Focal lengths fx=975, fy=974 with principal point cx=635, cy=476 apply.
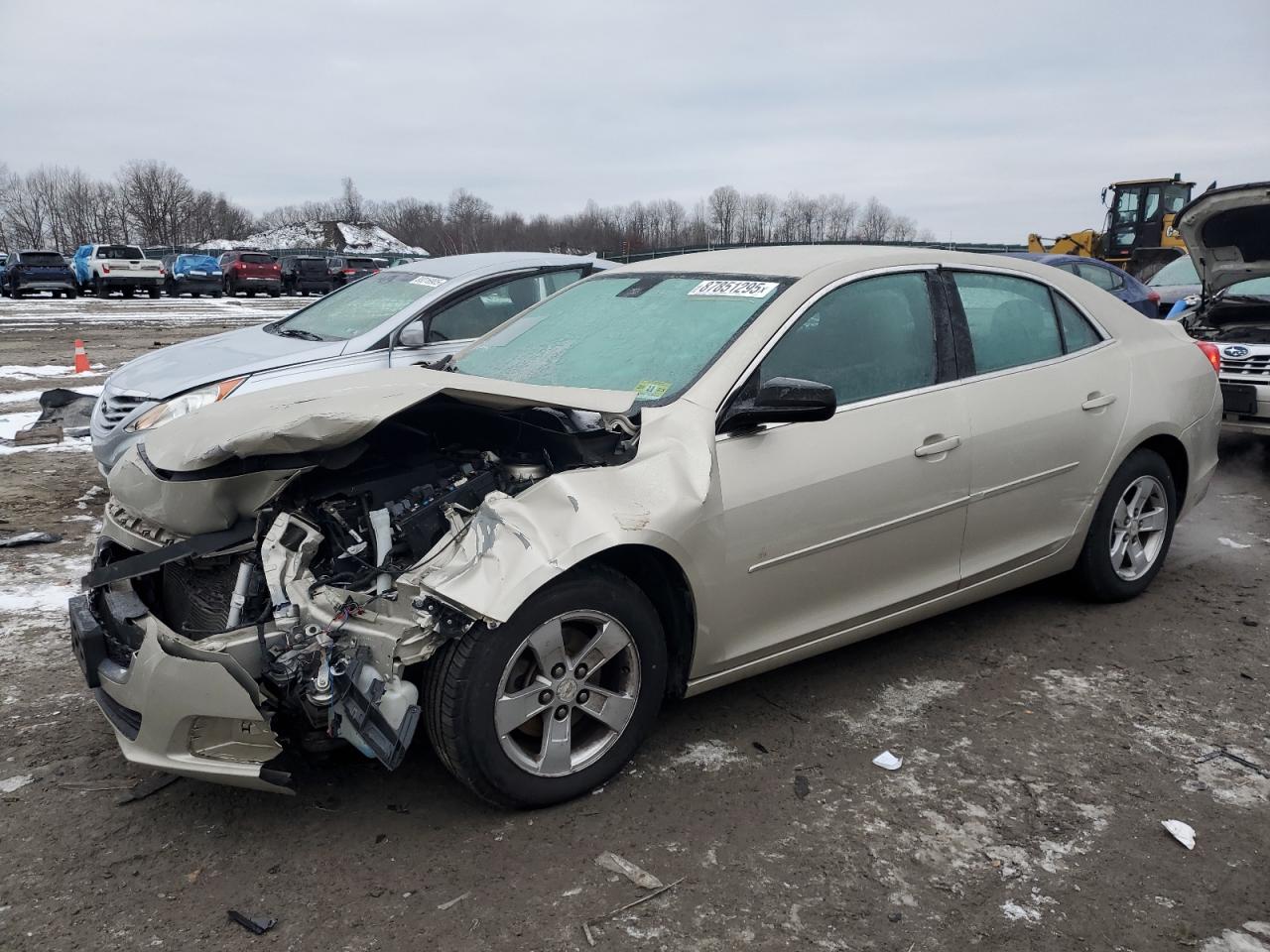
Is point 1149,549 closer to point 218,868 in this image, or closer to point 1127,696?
point 1127,696

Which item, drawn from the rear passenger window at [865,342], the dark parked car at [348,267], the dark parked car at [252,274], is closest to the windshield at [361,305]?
the rear passenger window at [865,342]

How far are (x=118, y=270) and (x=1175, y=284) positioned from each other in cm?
3184

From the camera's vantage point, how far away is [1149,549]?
15.6ft

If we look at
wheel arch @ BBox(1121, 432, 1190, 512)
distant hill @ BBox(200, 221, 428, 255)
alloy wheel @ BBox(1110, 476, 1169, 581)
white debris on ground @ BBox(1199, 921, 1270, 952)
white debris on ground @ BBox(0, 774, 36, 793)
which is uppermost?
distant hill @ BBox(200, 221, 428, 255)

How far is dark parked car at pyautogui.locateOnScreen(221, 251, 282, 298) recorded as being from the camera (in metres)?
36.2

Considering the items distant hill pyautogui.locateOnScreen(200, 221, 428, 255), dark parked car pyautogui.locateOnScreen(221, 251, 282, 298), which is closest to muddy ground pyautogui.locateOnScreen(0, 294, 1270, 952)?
dark parked car pyautogui.locateOnScreen(221, 251, 282, 298)

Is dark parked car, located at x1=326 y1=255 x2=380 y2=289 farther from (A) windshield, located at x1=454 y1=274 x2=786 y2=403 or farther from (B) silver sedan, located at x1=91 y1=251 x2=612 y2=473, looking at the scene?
(A) windshield, located at x1=454 y1=274 x2=786 y2=403

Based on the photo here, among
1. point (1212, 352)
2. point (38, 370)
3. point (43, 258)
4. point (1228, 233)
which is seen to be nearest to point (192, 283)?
point (43, 258)

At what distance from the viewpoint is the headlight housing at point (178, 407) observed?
226 inches

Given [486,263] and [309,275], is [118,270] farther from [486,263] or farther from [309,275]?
[486,263]

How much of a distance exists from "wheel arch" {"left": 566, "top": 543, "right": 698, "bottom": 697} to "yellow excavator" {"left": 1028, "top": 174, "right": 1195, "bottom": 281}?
2429cm

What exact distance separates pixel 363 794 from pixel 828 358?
86.8 inches

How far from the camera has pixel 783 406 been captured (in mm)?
3182

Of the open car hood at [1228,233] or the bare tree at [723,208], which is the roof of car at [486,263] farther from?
the bare tree at [723,208]
